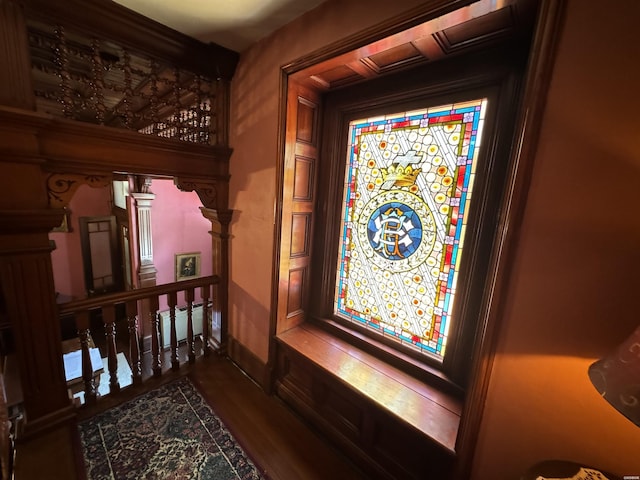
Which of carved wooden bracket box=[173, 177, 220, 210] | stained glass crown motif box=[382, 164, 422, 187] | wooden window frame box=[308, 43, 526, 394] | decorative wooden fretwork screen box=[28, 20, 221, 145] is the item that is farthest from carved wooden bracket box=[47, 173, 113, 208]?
stained glass crown motif box=[382, 164, 422, 187]

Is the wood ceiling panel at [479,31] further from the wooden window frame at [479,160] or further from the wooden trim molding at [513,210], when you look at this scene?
the wooden trim molding at [513,210]

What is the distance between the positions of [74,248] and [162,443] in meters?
4.90

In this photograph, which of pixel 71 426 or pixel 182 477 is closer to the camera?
pixel 182 477

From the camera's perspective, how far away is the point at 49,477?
4.40 ft

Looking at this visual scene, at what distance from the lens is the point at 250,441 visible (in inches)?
63.7

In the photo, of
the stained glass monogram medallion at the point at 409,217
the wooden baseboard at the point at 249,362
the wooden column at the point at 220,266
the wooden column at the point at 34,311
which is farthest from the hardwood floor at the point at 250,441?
the stained glass monogram medallion at the point at 409,217

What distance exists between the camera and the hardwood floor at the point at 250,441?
142cm

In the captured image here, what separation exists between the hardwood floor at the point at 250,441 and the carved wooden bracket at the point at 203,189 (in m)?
1.42

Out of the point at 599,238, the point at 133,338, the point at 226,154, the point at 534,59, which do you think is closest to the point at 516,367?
the point at 599,238

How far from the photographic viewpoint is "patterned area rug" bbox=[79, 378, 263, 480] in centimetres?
142

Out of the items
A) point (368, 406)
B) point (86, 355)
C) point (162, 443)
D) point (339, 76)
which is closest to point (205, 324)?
point (86, 355)

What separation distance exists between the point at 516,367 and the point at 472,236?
2.01ft

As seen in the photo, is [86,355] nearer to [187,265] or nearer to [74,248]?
[187,265]

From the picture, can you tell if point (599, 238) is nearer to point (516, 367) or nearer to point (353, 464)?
point (516, 367)
